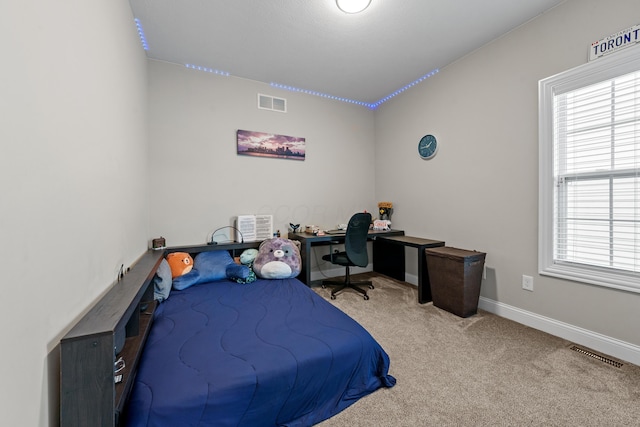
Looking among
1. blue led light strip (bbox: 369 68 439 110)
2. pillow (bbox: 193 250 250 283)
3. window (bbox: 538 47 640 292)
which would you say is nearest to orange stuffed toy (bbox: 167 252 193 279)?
pillow (bbox: 193 250 250 283)

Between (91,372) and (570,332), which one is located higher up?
(91,372)

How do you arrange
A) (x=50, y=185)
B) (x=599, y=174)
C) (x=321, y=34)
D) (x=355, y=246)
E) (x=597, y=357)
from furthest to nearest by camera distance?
(x=355, y=246), (x=321, y=34), (x=599, y=174), (x=597, y=357), (x=50, y=185)

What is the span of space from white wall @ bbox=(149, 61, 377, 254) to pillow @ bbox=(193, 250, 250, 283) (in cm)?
45

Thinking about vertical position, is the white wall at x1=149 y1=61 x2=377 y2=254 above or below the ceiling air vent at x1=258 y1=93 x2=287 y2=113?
below

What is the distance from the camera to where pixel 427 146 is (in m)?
3.38

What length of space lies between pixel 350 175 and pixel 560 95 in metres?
2.57

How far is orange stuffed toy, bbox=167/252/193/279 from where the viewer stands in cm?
254

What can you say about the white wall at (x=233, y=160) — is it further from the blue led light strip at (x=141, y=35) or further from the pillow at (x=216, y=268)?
the pillow at (x=216, y=268)

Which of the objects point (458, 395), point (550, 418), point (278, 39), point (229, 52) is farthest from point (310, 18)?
point (550, 418)

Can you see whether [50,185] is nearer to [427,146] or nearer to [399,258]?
[427,146]

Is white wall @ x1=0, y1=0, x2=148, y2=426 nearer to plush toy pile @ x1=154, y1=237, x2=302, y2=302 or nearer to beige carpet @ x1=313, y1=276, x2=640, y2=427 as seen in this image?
plush toy pile @ x1=154, y1=237, x2=302, y2=302

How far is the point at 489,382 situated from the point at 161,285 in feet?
8.51

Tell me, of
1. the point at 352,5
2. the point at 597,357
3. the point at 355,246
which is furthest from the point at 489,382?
the point at 352,5

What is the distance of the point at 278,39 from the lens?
2.57 metres
